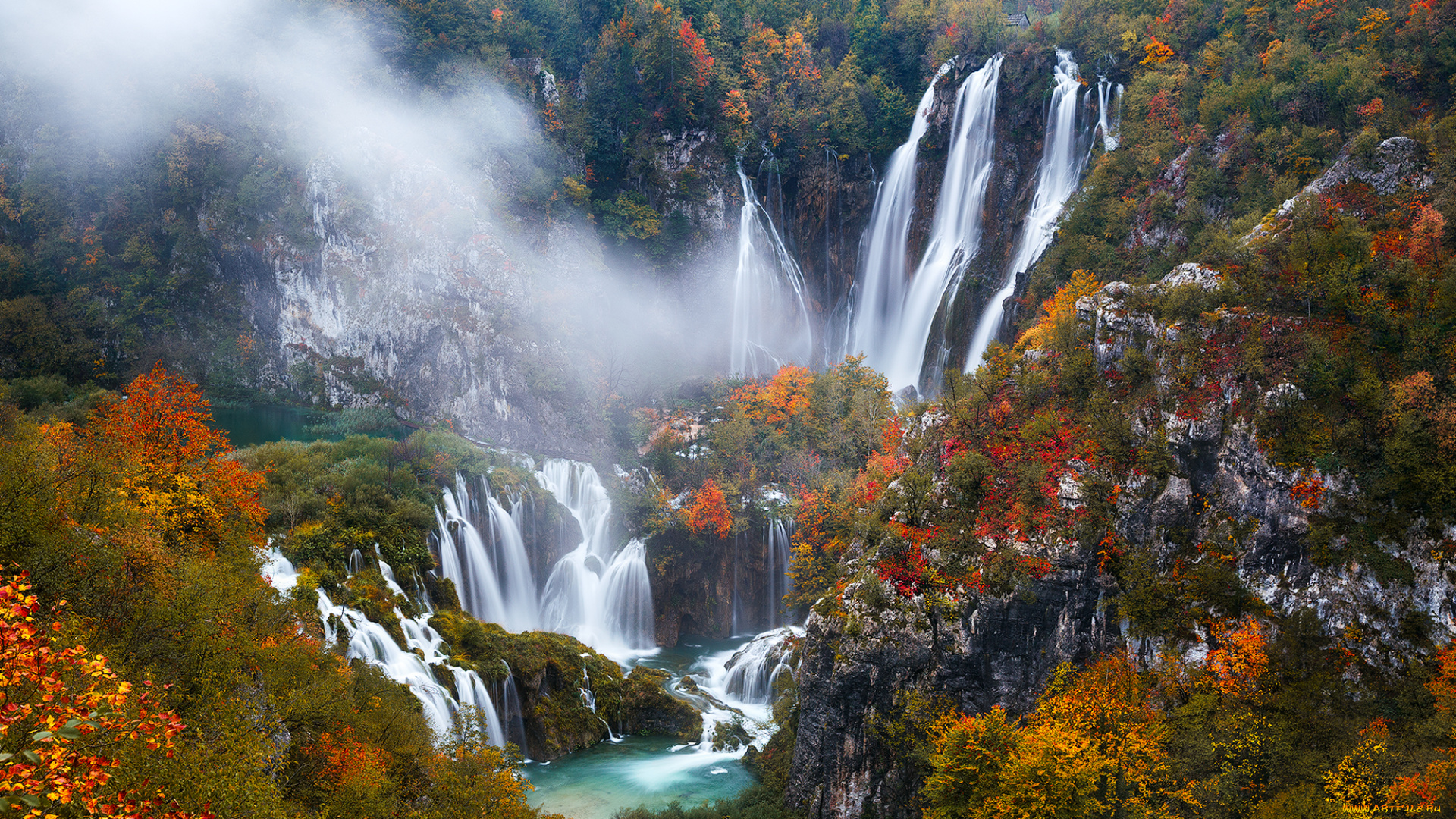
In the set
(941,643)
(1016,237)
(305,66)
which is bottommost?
(941,643)

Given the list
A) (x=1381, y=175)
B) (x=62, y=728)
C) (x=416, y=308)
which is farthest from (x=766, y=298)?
(x=62, y=728)

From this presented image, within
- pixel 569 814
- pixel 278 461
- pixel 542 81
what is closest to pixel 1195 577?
pixel 569 814

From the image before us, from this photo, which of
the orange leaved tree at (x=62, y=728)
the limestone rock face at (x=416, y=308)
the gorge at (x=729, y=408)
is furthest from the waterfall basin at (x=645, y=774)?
the limestone rock face at (x=416, y=308)

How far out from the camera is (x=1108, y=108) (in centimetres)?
4212

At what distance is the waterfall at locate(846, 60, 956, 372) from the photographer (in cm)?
5144

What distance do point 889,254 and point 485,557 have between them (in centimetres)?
3291

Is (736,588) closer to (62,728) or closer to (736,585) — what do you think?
(736,585)

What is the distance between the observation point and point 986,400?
2519cm

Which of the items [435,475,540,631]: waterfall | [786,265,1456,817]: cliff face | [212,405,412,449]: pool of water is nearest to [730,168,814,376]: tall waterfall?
[435,475,540,631]: waterfall

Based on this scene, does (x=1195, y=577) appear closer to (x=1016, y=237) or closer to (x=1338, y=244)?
(x=1338, y=244)

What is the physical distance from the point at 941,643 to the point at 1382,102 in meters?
25.1

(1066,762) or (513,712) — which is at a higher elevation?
(513,712)

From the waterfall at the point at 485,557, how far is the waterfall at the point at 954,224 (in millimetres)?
25105

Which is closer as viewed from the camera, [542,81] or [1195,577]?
[1195,577]
